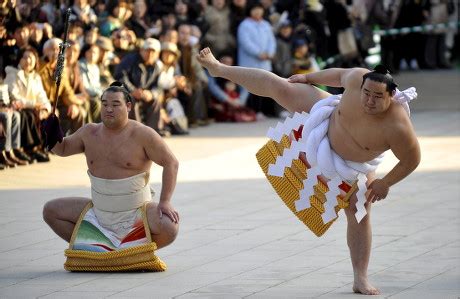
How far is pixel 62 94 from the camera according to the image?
1009cm

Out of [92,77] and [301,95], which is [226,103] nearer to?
[92,77]

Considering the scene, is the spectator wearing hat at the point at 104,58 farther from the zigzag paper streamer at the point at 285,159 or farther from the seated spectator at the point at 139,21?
the zigzag paper streamer at the point at 285,159

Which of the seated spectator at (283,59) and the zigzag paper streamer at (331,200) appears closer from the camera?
the zigzag paper streamer at (331,200)

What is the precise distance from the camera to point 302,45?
13.3 metres

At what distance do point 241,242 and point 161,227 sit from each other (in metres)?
0.89

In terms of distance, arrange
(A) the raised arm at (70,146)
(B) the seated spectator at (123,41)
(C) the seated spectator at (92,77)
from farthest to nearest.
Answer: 1. (B) the seated spectator at (123,41)
2. (C) the seated spectator at (92,77)
3. (A) the raised arm at (70,146)

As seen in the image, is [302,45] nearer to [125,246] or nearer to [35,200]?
[35,200]

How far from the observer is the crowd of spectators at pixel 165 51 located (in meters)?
9.63

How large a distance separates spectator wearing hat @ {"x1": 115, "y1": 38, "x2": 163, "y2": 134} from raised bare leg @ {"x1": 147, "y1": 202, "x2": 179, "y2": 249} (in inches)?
198

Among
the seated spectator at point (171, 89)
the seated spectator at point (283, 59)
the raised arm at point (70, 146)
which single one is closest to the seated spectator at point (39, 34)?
the seated spectator at point (171, 89)

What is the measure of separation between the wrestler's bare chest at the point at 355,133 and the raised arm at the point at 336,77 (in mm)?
89

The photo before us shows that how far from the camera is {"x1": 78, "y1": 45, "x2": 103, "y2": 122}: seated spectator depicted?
10.5m

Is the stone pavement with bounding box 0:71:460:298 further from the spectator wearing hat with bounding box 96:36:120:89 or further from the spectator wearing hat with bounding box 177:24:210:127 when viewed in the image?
the spectator wearing hat with bounding box 177:24:210:127

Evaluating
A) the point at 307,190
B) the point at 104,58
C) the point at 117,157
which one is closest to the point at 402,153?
the point at 307,190
